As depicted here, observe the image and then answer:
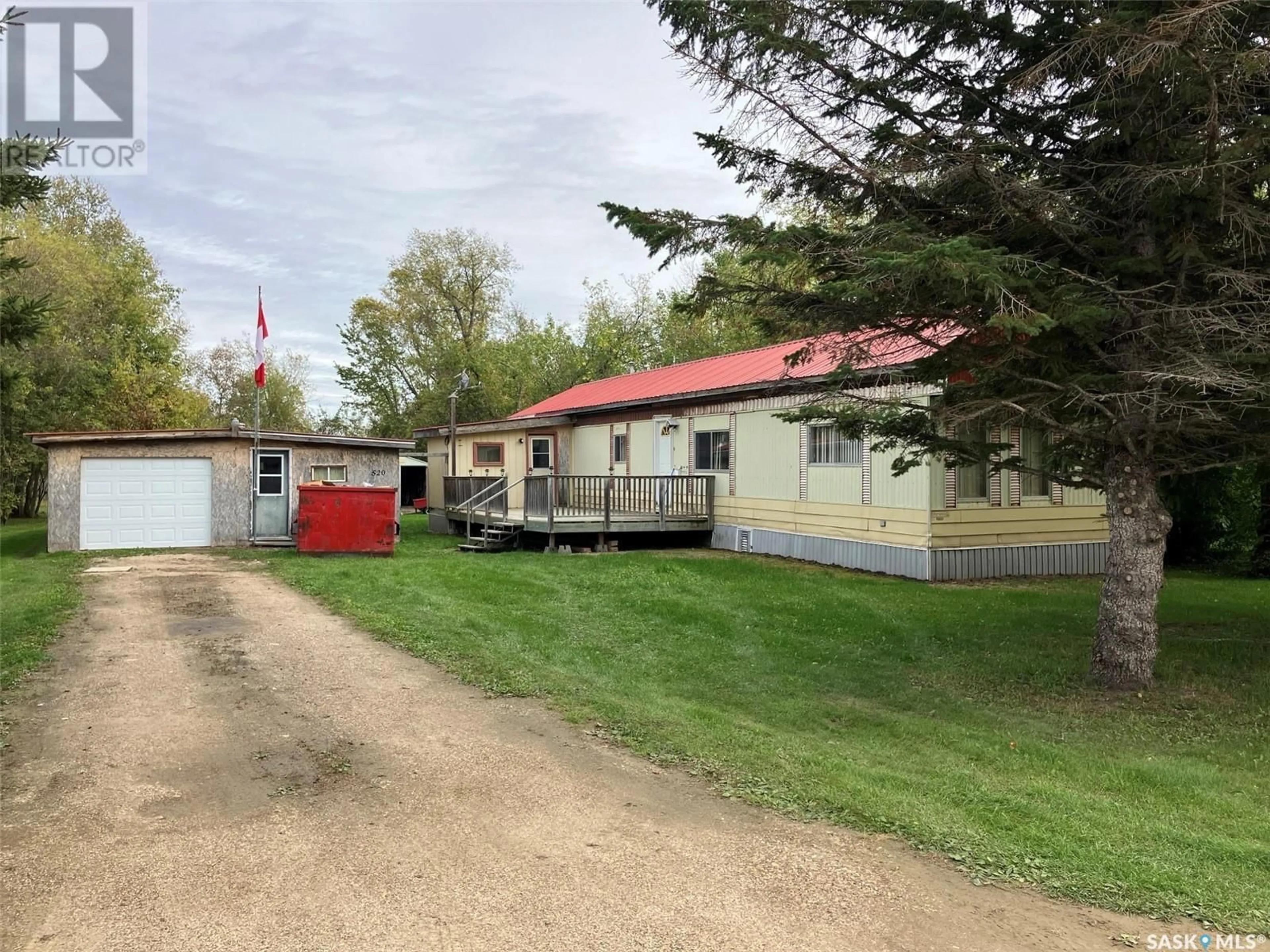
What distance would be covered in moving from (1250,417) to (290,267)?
118 feet

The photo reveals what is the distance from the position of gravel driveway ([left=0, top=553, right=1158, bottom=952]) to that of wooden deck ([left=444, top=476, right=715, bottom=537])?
10.7 metres

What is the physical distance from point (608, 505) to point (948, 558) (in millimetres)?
6526

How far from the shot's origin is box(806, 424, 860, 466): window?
1420 cm

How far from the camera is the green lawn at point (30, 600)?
7.38 metres

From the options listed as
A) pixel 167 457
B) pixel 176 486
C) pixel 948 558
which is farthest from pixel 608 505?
pixel 167 457

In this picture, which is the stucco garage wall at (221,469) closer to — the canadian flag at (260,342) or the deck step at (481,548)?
the canadian flag at (260,342)

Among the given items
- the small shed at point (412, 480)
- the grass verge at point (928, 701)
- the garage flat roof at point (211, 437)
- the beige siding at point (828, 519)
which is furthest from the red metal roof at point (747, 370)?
the small shed at point (412, 480)

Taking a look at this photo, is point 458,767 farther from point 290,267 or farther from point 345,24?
point 290,267

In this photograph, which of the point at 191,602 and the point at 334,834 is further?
the point at 191,602

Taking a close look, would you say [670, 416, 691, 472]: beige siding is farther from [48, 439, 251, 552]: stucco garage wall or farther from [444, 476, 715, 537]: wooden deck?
[48, 439, 251, 552]: stucco garage wall

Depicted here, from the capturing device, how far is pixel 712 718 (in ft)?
18.9

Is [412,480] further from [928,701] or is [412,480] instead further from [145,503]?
[928,701]

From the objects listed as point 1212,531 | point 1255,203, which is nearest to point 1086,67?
point 1255,203

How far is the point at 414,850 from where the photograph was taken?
12.0ft
